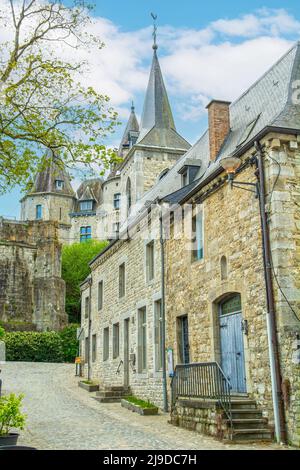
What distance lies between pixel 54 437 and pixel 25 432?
756mm

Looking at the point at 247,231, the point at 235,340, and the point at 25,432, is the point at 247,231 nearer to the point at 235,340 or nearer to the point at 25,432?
the point at 235,340

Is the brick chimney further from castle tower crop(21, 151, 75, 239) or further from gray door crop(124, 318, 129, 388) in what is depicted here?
castle tower crop(21, 151, 75, 239)

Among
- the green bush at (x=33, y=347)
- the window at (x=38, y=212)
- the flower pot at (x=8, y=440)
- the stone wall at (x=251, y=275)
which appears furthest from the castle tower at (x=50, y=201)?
the flower pot at (x=8, y=440)

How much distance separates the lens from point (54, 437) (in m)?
9.23

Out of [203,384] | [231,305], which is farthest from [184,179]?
[203,384]

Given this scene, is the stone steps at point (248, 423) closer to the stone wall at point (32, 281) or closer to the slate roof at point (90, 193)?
the stone wall at point (32, 281)

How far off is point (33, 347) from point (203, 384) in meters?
21.1

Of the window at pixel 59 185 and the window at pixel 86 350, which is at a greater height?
the window at pixel 59 185

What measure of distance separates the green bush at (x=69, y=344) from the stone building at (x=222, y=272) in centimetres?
1219

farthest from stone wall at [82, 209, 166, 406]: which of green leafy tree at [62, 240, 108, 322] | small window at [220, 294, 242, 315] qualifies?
green leafy tree at [62, 240, 108, 322]

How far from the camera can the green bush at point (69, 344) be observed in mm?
31250

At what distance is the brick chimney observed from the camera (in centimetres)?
1351

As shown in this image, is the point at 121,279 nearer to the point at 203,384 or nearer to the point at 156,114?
the point at 203,384

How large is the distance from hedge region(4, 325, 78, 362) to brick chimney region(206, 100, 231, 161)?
766 inches
